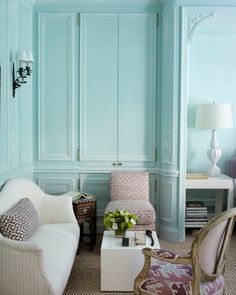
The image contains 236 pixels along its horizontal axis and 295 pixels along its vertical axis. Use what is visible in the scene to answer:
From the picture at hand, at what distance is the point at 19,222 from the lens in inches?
113

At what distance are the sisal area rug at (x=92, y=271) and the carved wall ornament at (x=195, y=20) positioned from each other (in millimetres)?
2299

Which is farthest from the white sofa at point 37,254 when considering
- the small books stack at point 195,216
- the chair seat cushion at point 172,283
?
the small books stack at point 195,216

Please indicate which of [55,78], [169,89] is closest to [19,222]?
[55,78]

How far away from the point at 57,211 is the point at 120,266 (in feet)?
3.12

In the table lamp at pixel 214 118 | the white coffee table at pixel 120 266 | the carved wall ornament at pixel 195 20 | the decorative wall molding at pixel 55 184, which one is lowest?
the white coffee table at pixel 120 266

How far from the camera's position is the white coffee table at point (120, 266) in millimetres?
2986

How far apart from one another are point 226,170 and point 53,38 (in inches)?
108

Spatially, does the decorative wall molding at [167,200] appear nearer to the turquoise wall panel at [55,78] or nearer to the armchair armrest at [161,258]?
the turquoise wall panel at [55,78]

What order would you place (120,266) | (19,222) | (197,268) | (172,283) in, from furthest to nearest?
1. (120,266)
2. (19,222)
3. (172,283)
4. (197,268)

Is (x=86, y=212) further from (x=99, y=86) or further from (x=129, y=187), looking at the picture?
(x=99, y=86)

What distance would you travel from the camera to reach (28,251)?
95.7 inches

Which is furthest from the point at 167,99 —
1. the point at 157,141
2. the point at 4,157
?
the point at 4,157

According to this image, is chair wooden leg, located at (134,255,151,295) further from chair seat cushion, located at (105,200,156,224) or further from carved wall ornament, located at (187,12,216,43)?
carved wall ornament, located at (187,12,216,43)

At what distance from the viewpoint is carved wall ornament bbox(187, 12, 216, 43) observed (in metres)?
4.19
